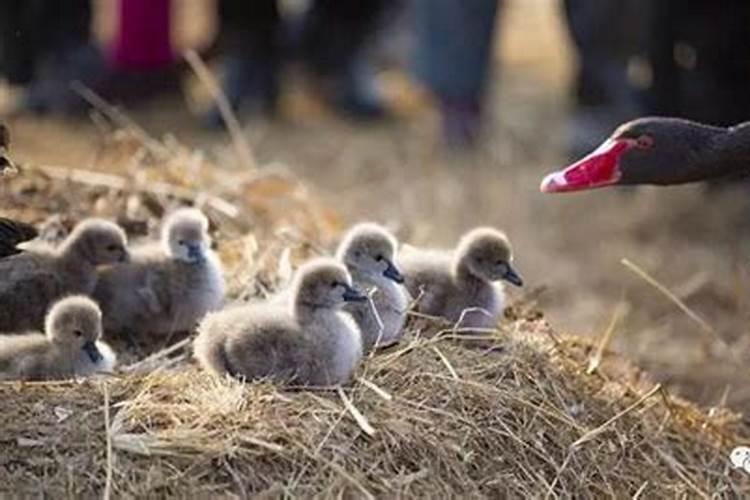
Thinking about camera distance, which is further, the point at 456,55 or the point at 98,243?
the point at 456,55

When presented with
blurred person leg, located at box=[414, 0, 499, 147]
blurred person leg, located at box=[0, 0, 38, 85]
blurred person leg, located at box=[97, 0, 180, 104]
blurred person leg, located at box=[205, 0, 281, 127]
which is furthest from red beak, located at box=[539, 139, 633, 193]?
blurred person leg, located at box=[97, 0, 180, 104]

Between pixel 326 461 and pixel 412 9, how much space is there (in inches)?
210

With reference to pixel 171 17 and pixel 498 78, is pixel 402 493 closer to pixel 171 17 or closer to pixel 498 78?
pixel 171 17

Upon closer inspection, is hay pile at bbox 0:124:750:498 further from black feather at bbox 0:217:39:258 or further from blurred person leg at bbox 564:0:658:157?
blurred person leg at bbox 564:0:658:157

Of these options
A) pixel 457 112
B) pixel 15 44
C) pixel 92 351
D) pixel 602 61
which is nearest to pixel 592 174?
pixel 92 351

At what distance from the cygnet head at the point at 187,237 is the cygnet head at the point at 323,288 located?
0.63m

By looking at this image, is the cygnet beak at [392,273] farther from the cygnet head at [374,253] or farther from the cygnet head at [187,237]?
the cygnet head at [187,237]

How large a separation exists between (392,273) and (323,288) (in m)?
0.35

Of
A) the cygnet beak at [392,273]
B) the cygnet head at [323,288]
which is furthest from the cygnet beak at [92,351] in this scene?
the cygnet beak at [392,273]

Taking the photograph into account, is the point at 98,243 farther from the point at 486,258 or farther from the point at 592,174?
the point at 592,174

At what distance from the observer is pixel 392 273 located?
482 centimetres

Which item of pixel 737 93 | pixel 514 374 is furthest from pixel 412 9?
pixel 514 374

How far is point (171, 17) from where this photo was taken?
9719 millimetres

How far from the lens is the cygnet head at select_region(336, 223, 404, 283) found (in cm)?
484
